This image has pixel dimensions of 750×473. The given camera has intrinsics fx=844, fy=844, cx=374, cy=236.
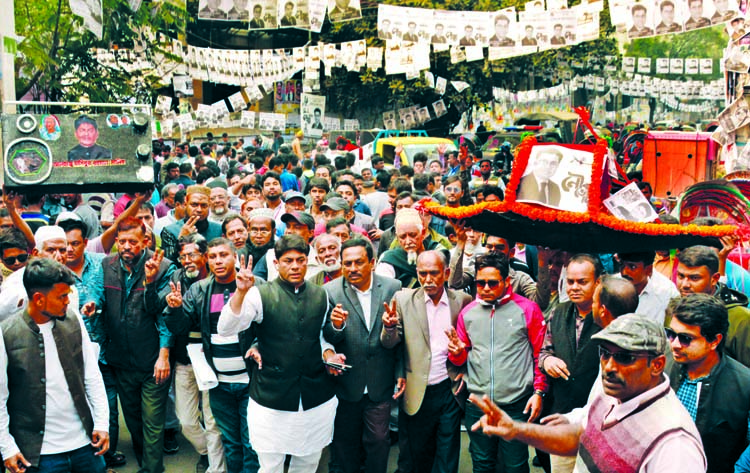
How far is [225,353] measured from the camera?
593 cm

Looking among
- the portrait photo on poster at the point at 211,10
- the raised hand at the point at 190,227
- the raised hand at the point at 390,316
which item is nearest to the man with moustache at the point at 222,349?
the raised hand at the point at 390,316

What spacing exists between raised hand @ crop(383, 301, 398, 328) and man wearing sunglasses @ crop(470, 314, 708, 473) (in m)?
2.39

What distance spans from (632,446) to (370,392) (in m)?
2.99

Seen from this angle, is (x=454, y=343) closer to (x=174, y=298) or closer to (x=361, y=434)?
(x=361, y=434)

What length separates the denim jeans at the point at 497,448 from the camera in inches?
219

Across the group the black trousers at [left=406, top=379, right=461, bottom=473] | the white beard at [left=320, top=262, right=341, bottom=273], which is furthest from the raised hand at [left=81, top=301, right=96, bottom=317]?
the black trousers at [left=406, top=379, right=461, bottom=473]

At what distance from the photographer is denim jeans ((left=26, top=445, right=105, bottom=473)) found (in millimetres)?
4590

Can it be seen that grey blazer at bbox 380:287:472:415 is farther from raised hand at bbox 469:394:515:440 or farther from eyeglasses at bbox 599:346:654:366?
eyeglasses at bbox 599:346:654:366

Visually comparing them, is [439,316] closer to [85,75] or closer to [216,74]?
[85,75]

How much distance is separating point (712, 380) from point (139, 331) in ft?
13.3

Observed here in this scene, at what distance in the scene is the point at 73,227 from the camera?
21.5 ft

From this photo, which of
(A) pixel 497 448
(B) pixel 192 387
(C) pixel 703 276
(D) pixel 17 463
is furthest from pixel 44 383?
(C) pixel 703 276

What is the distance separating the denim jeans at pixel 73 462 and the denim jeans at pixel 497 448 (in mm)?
2389

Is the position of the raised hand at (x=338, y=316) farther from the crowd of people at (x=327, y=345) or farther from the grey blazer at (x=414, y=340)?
the grey blazer at (x=414, y=340)
